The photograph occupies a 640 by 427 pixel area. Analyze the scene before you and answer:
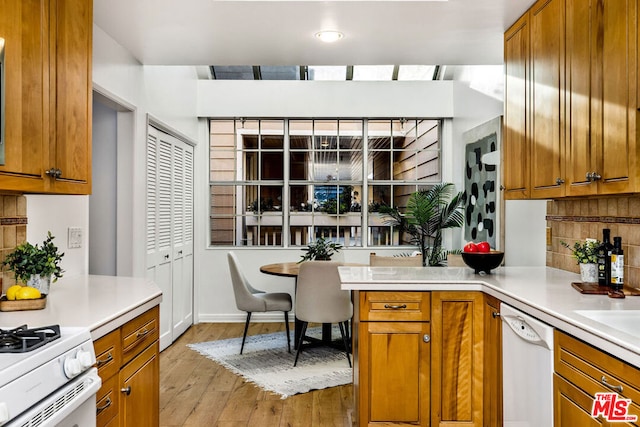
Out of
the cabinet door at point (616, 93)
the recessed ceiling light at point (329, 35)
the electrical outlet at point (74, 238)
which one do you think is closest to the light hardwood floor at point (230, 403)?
the electrical outlet at point (74, 238)

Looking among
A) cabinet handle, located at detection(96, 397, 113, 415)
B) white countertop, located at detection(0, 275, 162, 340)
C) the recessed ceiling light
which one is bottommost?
cabinet handle, located at detection(96, 397, 113, 415)

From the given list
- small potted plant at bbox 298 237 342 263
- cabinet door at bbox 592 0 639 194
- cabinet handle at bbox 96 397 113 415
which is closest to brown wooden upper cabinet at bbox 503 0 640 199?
cabinet door at bbox 592 0 639 194

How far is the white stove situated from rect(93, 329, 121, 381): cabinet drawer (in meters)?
0.13

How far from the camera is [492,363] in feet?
8.47

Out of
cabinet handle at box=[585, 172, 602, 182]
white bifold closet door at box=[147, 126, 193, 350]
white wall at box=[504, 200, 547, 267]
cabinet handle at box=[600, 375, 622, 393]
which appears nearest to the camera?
cabinet handle at box=[600, 375, 622, 393]

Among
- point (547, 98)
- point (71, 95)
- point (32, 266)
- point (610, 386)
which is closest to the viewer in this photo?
point (610, 386)

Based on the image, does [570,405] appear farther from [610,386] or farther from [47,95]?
[47,95]

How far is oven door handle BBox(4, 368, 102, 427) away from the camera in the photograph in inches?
50.1

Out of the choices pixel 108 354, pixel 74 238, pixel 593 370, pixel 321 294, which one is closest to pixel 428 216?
pixel 321 294

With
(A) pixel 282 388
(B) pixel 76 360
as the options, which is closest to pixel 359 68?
(A) pixel 282 388

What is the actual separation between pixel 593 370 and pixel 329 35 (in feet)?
8.23

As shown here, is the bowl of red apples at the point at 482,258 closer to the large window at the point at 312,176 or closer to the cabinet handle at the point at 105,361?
the cabinet handle at the point at 105,361

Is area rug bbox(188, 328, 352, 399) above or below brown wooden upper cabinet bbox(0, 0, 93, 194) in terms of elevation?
below

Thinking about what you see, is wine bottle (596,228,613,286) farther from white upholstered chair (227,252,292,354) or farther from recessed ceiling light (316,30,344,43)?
white upholstered chair (227,252,292,354)
